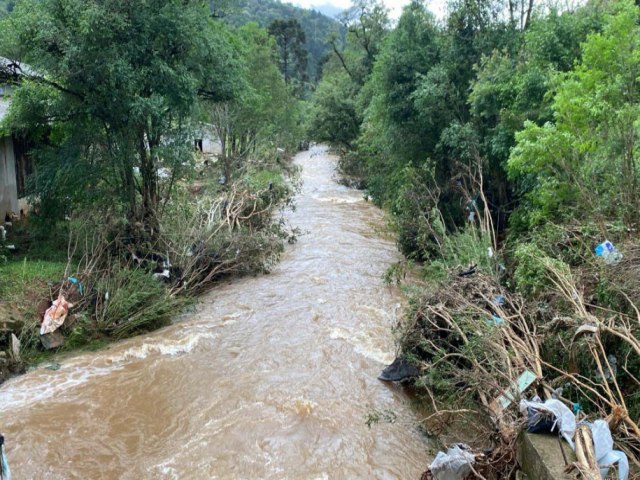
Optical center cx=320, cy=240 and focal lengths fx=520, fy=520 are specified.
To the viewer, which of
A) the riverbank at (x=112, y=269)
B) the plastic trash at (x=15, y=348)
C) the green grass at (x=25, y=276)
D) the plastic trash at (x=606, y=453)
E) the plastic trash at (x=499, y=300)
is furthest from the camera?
the green grass at (x=25, y=276)

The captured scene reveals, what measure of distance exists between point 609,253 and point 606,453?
10.9ft

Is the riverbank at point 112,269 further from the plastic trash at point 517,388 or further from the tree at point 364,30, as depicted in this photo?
the tree at point 364,30

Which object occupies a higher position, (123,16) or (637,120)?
(123,16)

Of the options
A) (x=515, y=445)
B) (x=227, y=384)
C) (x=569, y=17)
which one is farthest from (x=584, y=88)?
(x=227, y=384)

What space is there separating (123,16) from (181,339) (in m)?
5.87

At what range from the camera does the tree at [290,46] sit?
55.4 metres

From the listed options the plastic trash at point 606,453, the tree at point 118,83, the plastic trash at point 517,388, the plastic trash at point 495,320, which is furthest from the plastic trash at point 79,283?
the plastic trash at point 606,453

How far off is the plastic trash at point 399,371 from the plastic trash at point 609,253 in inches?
115

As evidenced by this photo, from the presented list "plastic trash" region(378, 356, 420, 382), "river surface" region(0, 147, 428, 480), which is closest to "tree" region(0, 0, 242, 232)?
"river surface" region(0, 147, 428, 480)

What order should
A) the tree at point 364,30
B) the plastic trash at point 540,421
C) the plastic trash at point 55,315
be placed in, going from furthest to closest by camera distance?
1. the tree at point 364,30
2. the plastic trash at point 55,315
3. the plastic trash at point 540,421

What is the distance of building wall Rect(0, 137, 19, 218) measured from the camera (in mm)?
12523

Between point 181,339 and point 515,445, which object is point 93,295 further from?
point 515,445

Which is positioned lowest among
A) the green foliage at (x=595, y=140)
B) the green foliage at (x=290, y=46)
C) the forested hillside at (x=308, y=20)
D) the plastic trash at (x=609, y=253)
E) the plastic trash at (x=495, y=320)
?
the plastic trash at (x=495, y=320)

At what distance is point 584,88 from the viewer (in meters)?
9.26
